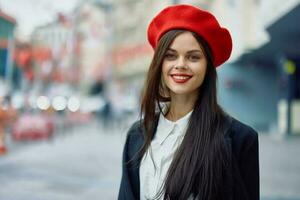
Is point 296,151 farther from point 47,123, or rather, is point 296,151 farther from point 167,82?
point 167,82

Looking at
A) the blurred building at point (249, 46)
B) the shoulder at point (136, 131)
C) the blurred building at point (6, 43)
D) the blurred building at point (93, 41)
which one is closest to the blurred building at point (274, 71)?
the blurred building at point (249, 46)

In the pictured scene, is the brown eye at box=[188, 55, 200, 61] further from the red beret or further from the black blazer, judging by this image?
the black blazer

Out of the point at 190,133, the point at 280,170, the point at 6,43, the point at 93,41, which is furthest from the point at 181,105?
the point at 93,41

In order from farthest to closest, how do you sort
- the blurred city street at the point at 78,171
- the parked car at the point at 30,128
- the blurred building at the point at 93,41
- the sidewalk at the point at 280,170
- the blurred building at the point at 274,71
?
the blurred building at the point at 93,41 < the parked car at the point at 30,128 < the blurred building at the point at 274,71 < the sidewalk at the point at 280,170 < the blurred city street at the point at 78,171

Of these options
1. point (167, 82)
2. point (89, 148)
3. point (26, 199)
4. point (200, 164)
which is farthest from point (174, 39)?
point (89, 148)

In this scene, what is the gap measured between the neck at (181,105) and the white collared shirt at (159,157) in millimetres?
29

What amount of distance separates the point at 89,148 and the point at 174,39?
10.9 m

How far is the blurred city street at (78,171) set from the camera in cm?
672

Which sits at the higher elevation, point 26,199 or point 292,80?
point 292,80

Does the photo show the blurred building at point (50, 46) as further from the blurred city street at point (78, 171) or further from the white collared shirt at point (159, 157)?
the white collared shirt at point (159, 157)

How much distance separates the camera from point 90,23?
21406mm

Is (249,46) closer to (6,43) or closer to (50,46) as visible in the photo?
(50,46)

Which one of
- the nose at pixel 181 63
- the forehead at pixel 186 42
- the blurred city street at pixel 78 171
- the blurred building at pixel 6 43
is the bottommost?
the blurred city street at pixel 78 171

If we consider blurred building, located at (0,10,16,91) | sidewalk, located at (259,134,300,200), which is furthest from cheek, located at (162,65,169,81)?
blurred building, located at (0,10,16,91)
